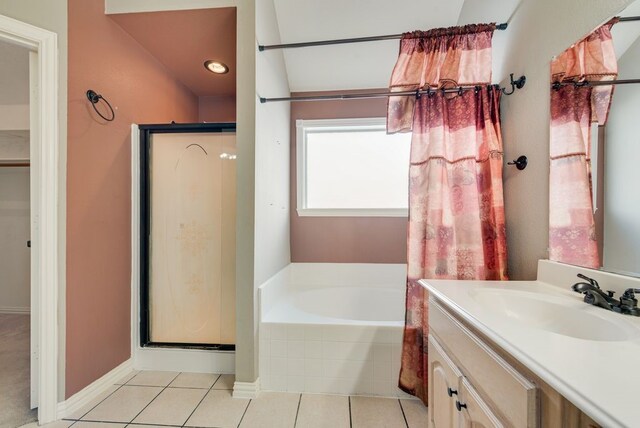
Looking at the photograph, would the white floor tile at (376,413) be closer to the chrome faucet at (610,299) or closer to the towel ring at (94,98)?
the chrome faucet at (610,299)

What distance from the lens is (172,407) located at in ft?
4.86

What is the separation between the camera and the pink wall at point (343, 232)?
2475 mm

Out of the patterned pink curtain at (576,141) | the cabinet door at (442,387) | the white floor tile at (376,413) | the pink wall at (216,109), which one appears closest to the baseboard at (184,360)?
the white floor tile at (376,413)

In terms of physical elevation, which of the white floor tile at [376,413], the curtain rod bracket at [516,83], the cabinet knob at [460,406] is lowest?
the white floor tile at [376,413]

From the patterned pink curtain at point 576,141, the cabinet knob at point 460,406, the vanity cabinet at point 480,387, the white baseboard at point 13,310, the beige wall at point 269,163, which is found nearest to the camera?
the vanity cabinet at point 480,387

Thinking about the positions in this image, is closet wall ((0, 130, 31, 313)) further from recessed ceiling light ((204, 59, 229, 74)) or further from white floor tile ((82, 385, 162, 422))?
recessed ceiling light ((204, 59, 229, 74))

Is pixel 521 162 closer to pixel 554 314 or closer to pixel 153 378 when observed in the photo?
pixel 554 314

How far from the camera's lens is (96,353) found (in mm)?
1603

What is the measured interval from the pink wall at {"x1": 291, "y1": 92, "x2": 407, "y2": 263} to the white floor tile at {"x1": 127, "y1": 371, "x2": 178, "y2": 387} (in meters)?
1.30

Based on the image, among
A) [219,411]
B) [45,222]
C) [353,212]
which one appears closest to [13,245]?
[45,222]

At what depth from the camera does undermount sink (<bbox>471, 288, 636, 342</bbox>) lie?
0.79 meters

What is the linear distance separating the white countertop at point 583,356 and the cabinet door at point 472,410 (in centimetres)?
24

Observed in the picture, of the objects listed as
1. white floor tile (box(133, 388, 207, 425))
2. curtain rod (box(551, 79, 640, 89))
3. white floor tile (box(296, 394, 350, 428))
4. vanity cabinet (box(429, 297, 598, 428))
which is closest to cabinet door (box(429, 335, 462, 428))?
vanity cabinet (box(429, 297, 598, 428))

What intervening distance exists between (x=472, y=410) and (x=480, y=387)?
101 millimetres
